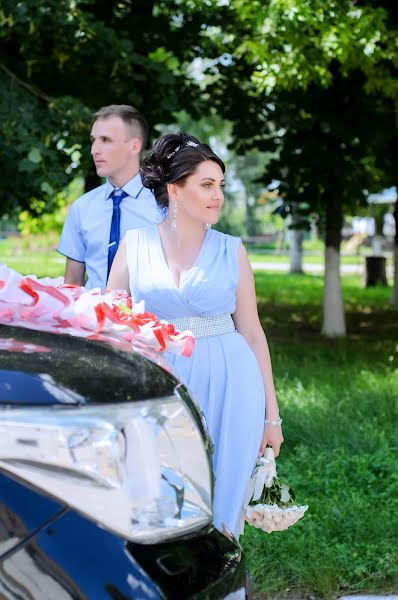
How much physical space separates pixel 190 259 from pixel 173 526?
1.46 m

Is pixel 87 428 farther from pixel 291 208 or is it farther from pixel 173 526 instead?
pixel 291 208

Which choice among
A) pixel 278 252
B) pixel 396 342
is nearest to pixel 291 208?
pixel 396 342

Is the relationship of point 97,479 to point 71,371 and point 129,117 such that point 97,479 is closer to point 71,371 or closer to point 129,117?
point 71,371

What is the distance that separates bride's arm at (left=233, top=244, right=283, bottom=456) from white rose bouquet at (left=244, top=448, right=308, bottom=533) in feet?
0.26

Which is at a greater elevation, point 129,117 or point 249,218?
point 249,218

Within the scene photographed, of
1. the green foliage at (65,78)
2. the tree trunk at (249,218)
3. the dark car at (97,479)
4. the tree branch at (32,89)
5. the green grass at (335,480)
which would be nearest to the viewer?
the dark car at (97,479)

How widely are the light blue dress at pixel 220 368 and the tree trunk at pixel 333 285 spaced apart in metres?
11.1

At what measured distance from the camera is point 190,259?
331 cm

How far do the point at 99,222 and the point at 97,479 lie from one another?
2412mm

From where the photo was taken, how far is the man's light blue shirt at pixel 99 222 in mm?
4078

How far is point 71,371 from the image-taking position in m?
1.92

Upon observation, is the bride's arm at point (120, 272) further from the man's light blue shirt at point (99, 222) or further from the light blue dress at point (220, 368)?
the man's light blue shirt at point (99, 222)

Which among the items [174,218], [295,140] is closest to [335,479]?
[174,218]

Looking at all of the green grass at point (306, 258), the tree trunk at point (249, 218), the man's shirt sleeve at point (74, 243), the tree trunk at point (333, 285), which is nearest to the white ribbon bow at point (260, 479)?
the man's shirt sleeve at point (74, 243)
